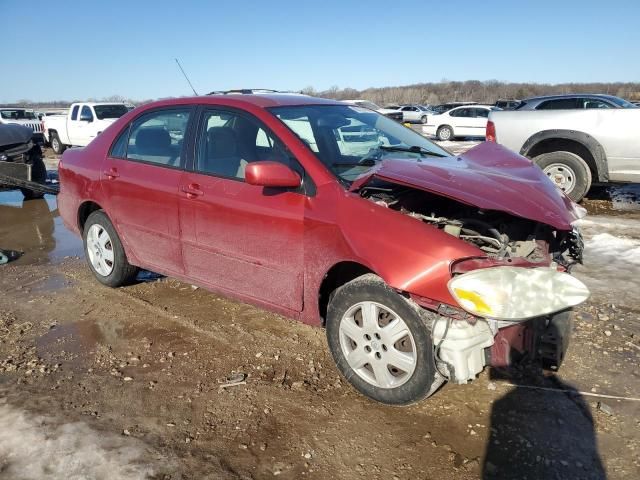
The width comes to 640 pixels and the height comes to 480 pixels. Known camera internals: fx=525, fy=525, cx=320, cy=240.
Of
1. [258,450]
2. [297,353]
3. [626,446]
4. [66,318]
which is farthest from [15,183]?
[626,446]

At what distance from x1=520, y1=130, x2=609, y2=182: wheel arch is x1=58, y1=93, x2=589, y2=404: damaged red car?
4.74m

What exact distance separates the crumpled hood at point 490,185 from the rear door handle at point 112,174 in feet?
7.78

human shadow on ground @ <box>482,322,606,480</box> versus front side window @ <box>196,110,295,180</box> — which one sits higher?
front side window @ <box>196,110,295,180</box>

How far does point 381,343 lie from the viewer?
293 cm

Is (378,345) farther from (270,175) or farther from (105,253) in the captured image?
(105,253)

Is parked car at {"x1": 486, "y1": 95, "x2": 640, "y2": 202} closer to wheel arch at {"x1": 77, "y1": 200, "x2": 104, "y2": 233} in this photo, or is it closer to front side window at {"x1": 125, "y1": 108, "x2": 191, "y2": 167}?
front side window at {"x1": 125, "y1": 108, "x2": 191, "y2": 167}

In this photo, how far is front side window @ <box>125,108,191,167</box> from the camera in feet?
13.3

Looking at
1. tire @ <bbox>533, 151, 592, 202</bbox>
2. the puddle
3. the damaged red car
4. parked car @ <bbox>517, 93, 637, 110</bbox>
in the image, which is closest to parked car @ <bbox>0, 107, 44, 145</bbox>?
the puddle

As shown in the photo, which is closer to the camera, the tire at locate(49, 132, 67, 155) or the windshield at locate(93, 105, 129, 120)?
the windshield at locate(93, 105, 129, 120)

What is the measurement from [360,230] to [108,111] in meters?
16.0

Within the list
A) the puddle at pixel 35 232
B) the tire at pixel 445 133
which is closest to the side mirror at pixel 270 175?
the puddle at pixel 35 232

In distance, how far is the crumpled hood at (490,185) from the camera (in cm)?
274

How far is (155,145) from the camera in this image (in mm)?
4277

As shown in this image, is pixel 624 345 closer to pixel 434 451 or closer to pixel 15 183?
pixel 434 451
